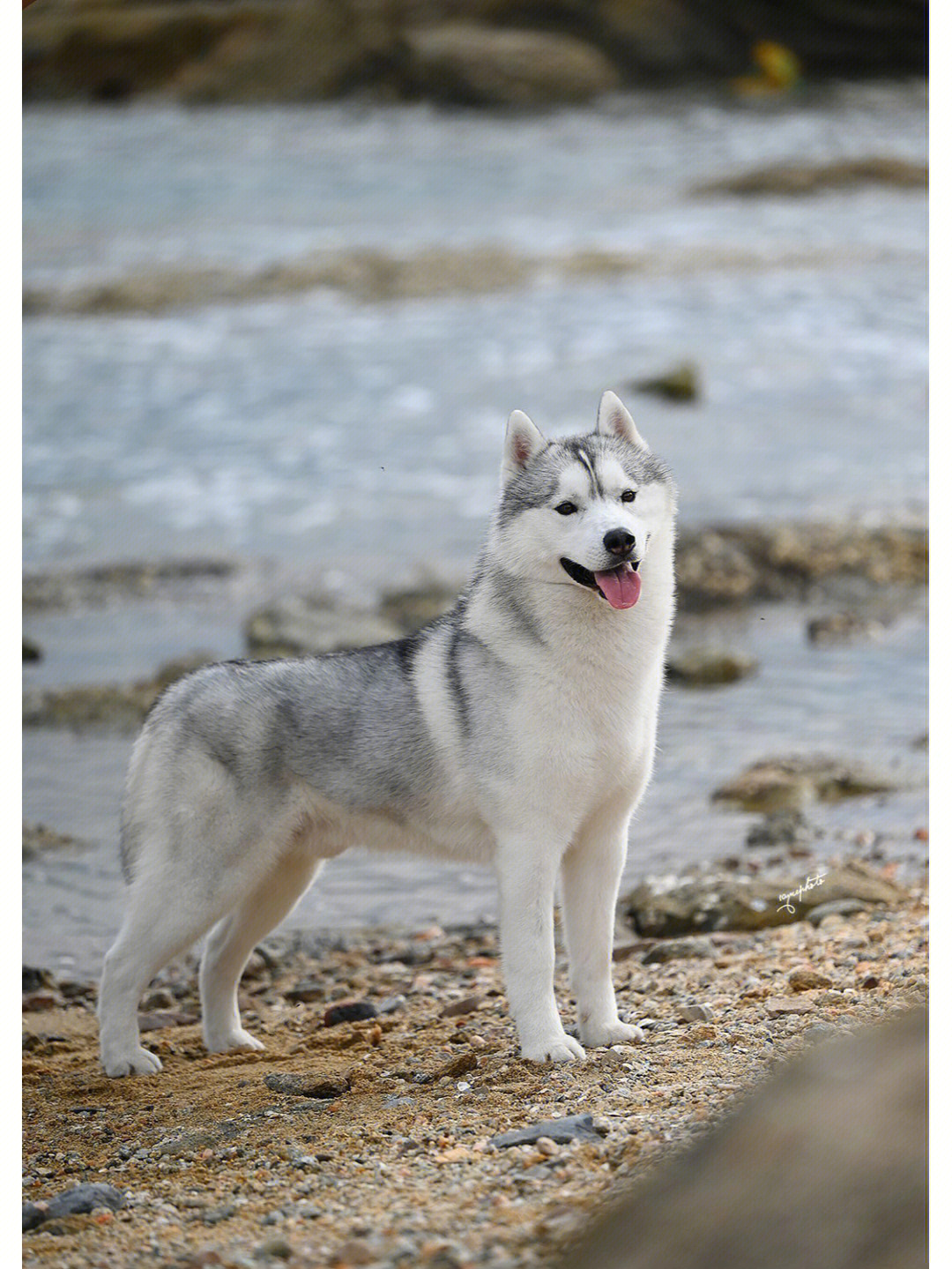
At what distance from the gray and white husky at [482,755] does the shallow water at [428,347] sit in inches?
134

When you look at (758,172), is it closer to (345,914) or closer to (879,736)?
(879,736)

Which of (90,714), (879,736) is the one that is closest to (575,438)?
(879,736)

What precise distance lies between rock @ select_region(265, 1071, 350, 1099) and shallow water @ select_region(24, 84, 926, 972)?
3.63 metres

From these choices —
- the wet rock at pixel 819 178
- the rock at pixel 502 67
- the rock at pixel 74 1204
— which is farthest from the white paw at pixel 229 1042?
the wet rock at pixel 819 178

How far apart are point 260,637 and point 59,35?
4.45 metres

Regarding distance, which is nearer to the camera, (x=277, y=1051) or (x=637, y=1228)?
(x=637, y=1228)

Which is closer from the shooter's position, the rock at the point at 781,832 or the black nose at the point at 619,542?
the black nose at the point at 619,542

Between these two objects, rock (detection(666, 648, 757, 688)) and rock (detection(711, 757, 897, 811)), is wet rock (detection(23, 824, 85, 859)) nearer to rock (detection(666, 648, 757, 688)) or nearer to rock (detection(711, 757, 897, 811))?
rock (detection(711, 757, 897, 811))

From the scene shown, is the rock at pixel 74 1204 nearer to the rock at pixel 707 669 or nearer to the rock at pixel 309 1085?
the rock at pixel 309 1085

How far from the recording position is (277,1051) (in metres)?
3.40

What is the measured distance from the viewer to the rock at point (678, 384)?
1008 centimetres

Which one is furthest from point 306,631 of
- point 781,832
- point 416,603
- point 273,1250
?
point 273,1250

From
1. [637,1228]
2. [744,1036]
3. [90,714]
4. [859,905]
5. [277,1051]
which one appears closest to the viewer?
[637,1228]

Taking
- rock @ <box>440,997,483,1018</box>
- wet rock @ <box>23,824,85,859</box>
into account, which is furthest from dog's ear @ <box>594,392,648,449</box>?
wet rock @ <box>23,824,85,859</box>
